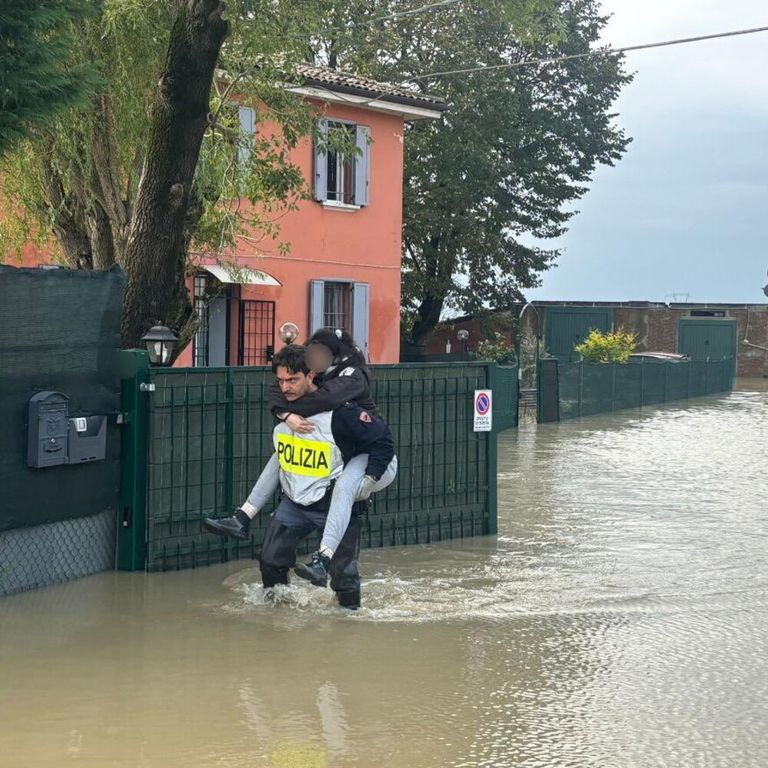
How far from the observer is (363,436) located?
7.97 metres

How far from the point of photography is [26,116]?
938cm

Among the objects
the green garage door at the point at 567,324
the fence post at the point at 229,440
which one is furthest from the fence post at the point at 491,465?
the green garage door at the point at 567,324

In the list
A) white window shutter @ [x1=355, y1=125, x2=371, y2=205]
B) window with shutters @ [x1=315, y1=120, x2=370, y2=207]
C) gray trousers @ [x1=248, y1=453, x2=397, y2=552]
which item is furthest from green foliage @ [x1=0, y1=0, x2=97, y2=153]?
white window shutter @ [x1=355, y1=125, x2=371, y2=205]

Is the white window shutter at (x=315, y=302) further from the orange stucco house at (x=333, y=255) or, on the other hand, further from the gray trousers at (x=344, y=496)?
the gray trousers at (x=344, y=496)

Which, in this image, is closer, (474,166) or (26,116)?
(26,116)

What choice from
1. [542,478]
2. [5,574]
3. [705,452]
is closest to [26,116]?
[5,574]

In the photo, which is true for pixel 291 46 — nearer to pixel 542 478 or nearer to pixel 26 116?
pixel 26 116

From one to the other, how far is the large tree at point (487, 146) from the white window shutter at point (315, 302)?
9530mm

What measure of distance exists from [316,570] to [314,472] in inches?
27.7

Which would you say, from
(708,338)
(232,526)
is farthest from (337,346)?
(708,338)

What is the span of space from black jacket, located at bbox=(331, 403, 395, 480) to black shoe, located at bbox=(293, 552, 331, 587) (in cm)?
62

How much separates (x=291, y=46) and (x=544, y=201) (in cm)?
2878

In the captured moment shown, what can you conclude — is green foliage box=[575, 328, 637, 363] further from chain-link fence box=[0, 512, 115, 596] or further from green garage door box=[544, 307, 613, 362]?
chain-link fence box=[0, 512, 115, 596]

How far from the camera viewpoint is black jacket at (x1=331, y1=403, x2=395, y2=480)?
314 inches
